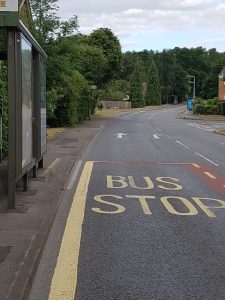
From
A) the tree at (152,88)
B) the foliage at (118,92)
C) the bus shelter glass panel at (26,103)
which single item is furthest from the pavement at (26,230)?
the tree at (152,88)

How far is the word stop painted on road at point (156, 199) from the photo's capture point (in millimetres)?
8641

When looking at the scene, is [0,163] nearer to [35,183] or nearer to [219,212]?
[35,183]

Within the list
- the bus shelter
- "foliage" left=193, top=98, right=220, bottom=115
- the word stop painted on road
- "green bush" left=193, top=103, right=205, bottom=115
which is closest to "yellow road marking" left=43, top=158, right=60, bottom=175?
the word stop painted on road

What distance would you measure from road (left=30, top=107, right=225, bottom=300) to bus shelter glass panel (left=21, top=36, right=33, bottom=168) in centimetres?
114

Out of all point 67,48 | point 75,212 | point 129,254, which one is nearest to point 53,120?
point 67,48

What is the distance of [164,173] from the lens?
542 inches

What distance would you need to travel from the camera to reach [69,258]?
5910 mm

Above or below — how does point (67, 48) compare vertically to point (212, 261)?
above

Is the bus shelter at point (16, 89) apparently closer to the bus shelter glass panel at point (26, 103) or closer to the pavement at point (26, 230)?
the bus shelter glass panel at point (26, 103)

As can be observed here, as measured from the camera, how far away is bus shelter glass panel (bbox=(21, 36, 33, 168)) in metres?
8.44

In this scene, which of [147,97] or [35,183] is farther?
[147,97]

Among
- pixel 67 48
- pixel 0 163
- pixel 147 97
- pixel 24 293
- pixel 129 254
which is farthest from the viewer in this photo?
pixel 147 97

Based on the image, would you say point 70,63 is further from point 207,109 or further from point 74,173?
point 207,109

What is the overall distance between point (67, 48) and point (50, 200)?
1854 cm
